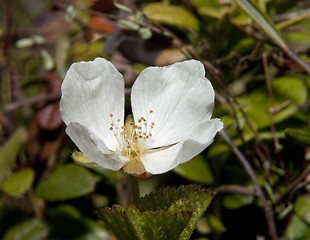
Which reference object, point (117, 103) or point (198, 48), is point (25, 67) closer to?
point (198, 48)

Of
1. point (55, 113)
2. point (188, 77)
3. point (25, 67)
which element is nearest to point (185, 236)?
point (188, 77)

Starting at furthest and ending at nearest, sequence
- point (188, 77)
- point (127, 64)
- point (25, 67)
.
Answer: point (25, 67)
point (127, 64)
point (188, 77)

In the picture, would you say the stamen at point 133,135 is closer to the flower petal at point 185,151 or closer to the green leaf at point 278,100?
the flower petal at point 185,151

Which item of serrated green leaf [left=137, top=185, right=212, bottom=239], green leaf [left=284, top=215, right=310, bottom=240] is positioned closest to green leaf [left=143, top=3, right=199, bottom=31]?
green leaf [left=284, top=215, right=310, bottom=240]

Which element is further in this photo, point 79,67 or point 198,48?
point 198,48

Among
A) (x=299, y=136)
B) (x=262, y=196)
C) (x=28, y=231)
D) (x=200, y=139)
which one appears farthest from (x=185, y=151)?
(x=28, y=231)
